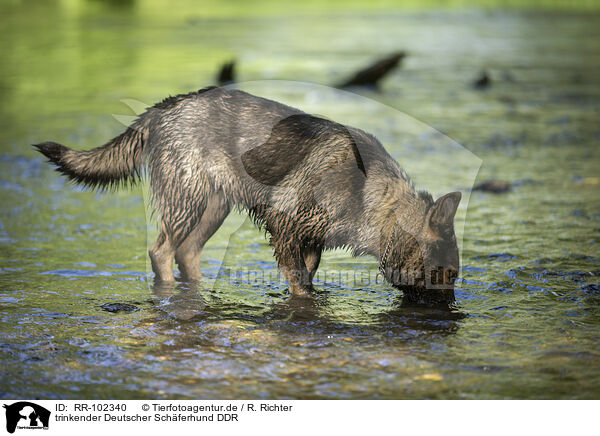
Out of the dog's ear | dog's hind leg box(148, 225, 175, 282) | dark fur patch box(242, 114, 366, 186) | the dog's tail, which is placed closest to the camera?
the dog's ear

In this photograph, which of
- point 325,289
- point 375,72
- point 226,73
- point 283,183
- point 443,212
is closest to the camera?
point 443,212

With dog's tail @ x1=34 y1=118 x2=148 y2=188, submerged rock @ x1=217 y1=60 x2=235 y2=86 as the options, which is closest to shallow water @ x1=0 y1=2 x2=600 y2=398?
dog's tail @ x1=34 y1=118 x2=148 y2=188

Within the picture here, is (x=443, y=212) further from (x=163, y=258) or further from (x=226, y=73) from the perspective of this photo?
(x=226, y=73)

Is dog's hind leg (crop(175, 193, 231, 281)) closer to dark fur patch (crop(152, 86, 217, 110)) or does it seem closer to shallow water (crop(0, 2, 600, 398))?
shallow water (crop(0, 2, 600, 398))

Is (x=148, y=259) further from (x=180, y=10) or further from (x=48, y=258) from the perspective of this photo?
(x=180, y=10)

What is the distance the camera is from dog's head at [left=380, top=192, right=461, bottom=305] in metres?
7.21

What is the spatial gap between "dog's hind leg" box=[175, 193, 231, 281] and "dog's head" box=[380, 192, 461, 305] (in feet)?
5.95

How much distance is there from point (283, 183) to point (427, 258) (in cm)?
152

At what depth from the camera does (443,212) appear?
7148 millimetres

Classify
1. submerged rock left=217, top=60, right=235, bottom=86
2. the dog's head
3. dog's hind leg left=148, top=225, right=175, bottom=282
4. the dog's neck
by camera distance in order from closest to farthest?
the dog's head, the dog's neck, dog's hind leg left=148, top=225, right=175, bottom=282, submerged rock left=217, top=60, right=235, bottom=86

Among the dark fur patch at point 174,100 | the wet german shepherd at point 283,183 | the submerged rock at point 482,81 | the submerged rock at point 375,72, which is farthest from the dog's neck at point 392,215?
the submerged rock at point 482,81

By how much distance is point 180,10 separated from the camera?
43312 mm
